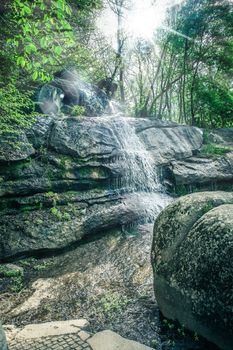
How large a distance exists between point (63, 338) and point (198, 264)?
221cm

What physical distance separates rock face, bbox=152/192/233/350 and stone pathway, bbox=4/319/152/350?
80 cm

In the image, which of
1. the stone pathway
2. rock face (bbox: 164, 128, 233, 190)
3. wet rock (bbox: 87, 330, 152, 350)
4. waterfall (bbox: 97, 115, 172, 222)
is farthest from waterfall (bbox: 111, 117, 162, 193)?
wet rock (bbox: 87, 330, 152, 350)

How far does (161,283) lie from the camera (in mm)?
4207

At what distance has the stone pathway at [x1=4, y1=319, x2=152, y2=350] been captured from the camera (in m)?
3.75

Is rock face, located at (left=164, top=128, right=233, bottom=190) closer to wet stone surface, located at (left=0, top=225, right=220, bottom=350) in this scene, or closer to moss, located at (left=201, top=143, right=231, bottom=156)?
moss, located at (left=201, top=143, right=231, bottom=156)

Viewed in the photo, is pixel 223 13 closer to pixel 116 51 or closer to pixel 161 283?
pixel 116 51

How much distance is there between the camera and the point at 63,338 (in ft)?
13.0

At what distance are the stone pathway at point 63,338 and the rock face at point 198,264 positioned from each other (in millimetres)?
802

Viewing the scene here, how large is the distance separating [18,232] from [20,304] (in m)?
2.57

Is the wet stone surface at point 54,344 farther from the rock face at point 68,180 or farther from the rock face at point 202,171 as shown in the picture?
the rock face at point 202,171

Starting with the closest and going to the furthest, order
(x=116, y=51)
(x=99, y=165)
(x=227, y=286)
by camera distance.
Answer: (x=227, y=286), (x=99, y=165), (x=116, y=51)

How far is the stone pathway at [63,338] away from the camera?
375 centimetres

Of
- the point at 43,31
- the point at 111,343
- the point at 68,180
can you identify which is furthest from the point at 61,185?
the point at 111,343

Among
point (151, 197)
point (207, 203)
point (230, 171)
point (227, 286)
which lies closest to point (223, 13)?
point (230, 171)
